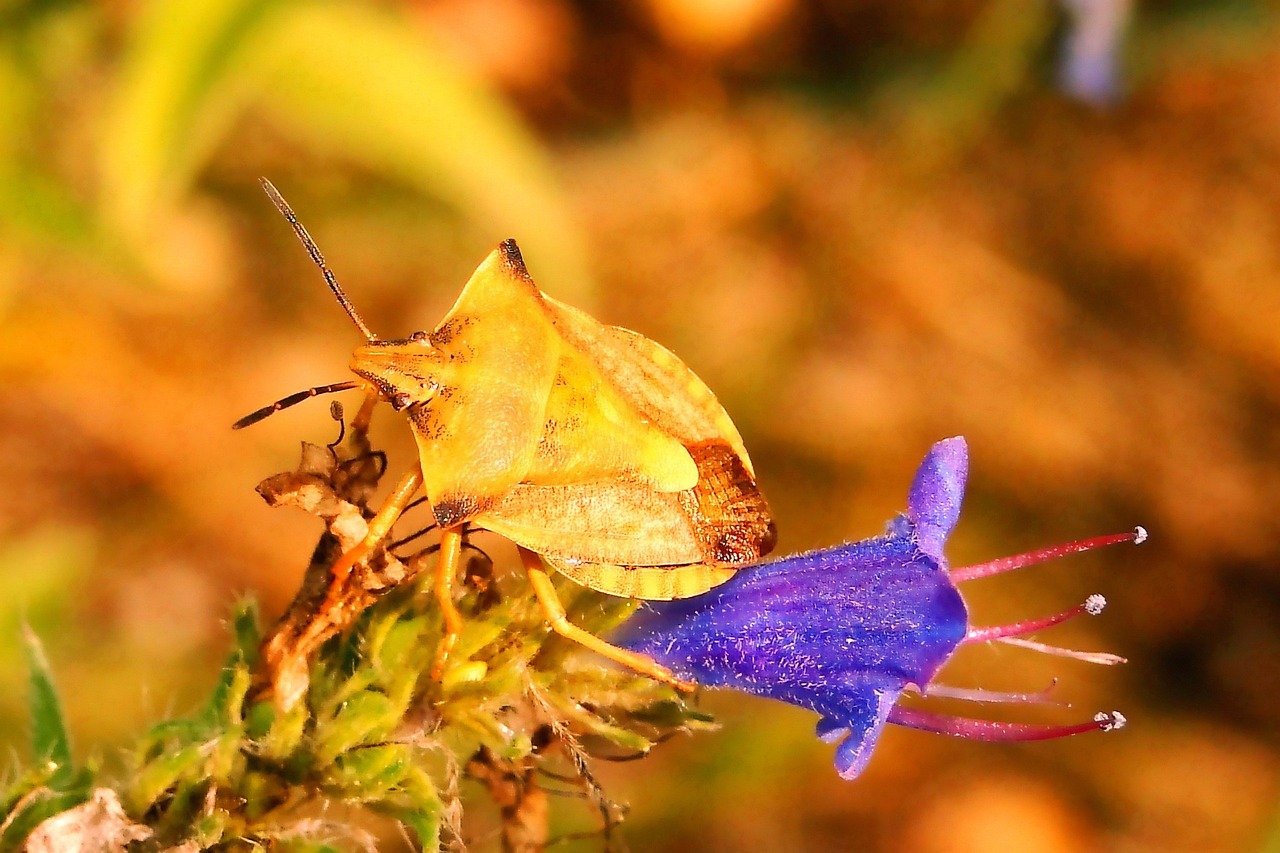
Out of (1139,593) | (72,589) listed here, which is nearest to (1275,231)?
(1139,593)

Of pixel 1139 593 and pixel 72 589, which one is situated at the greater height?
pixel 1139 593

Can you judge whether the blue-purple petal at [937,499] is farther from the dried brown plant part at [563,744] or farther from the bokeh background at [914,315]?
the bokeh background at [914,315]

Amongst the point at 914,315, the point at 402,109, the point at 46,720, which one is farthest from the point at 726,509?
the point at 914,315

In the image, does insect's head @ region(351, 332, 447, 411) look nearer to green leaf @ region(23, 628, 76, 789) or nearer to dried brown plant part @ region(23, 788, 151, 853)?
dried brown plant part @ region(23, 788, 151, 853)

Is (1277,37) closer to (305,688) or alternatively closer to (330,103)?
(330,103)

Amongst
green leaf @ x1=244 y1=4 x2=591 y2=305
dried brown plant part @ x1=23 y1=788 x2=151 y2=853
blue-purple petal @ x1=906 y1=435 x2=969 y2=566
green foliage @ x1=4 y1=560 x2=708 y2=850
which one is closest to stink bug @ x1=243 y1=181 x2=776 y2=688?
green foliage @ x1=4 y1=560 x2=708 y2=850

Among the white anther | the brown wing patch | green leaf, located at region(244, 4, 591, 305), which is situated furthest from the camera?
green leaf, located at region(244, 4, 591, 305)

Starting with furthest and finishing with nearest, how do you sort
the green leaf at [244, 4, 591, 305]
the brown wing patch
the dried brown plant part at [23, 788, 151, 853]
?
the green leaf at [244, 4, 591, 305], the brown wing patch, the dried brown plant part at [23, 788, 151, 853]
